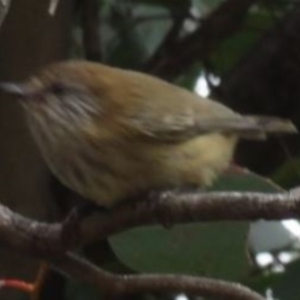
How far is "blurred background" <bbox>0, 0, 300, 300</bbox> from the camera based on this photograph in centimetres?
216

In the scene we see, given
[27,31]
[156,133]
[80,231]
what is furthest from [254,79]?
[80,231]

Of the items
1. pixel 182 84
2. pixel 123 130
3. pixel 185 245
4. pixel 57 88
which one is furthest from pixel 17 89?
pixel 182 84

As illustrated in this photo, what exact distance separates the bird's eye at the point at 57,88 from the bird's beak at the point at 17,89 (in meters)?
0.04

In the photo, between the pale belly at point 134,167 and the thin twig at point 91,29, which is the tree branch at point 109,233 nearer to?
the pale belly at point 134,167

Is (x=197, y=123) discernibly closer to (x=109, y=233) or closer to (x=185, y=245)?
(x=185, y=245)

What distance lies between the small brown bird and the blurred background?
0.25 ft

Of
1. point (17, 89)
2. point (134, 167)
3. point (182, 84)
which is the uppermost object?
point (17, 89)

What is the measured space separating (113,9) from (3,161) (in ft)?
1.73

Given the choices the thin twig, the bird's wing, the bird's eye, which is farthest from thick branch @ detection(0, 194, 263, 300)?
the thin twig

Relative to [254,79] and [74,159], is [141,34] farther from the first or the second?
[74,159]

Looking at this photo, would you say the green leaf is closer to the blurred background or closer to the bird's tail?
the blurred background

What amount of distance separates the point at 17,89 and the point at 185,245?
1.14 feet

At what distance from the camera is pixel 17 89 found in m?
2.01

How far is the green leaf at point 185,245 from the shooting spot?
84.4 inches
